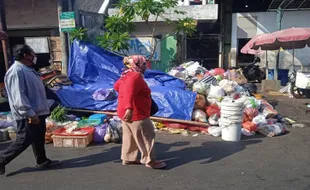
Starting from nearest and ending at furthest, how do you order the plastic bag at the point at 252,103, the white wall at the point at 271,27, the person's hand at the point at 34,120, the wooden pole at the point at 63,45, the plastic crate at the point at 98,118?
the person's hand at the point at 34,120, the plastic crate at the point at 98,118, the plastic bag at the point at 252,103, the wooden pole at the point at 63,45, the white wall at the point at 271,27

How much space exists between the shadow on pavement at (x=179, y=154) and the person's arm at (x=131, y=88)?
118 cm

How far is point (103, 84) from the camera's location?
7.51 metres

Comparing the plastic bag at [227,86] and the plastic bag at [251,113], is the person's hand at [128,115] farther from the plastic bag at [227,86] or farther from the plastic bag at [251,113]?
the plastic bag at [227,86]

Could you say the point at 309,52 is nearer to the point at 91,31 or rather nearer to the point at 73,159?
the point at 91,31

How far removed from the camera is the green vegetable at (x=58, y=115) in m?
6.57

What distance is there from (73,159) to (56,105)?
2491mm

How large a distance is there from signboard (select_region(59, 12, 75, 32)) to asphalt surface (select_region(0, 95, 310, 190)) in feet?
10.6

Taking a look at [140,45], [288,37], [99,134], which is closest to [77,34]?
[99,134]

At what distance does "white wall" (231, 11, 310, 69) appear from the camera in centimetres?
1552

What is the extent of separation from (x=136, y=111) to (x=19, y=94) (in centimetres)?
160

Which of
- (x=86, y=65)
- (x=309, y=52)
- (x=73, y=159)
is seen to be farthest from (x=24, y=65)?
(x=309, y=52)

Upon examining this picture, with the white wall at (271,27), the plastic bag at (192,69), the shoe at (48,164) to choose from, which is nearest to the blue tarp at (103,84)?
the plastic bag at (192,69)

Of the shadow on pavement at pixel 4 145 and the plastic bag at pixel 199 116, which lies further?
the plastic bag at pixel 199 116

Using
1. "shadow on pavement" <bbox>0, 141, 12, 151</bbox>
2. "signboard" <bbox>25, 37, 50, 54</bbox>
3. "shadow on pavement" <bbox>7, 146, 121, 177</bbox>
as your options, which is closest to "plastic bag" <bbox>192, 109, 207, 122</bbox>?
"shadow on pavement" <bbox>7, 146, 121, 177</bbox>
